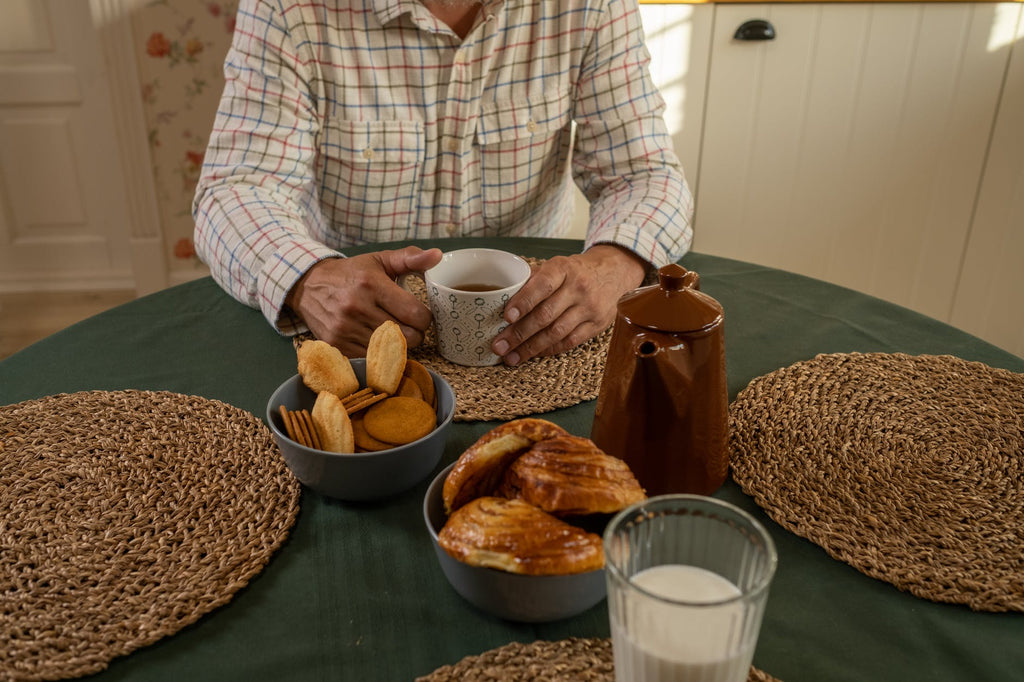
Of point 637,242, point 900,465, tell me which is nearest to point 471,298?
point 637,242

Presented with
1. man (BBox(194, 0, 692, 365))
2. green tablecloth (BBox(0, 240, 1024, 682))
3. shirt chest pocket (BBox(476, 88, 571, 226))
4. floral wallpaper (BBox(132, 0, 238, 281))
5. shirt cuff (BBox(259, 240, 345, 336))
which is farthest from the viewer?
floral wallpaper (BBox(132, 0, 238, 281))

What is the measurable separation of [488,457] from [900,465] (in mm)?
399

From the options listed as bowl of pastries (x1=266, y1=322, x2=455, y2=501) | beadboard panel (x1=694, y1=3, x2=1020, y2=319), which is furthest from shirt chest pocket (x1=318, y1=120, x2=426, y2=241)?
beadboard panel (x1=694, y1=3, x2=1020, y2=319)

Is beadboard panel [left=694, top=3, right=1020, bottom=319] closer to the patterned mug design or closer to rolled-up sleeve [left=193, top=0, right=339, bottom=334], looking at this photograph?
rolled-up sleeve [left=193, top=0, right=339, bottom=334]

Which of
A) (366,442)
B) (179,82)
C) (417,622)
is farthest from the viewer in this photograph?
(179,82)

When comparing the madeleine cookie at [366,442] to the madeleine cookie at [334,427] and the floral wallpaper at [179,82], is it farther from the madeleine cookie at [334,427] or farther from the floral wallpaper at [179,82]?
the floral wallpaper at [179,82]

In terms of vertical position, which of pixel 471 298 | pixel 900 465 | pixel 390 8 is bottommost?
pixel 900 465

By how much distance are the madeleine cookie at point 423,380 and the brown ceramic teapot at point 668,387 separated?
165mm

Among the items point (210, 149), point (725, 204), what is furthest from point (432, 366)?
point (725, 204)

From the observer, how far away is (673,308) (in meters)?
0.63

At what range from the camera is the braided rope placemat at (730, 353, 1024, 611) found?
1.98 feet

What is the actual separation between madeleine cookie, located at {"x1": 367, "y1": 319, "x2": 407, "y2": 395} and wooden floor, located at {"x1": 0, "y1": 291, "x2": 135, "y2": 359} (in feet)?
7.65

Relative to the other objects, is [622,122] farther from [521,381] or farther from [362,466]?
[362,466]

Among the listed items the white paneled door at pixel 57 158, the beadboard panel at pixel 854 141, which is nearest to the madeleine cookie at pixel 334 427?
the beadboard panel at pixel 854 141
